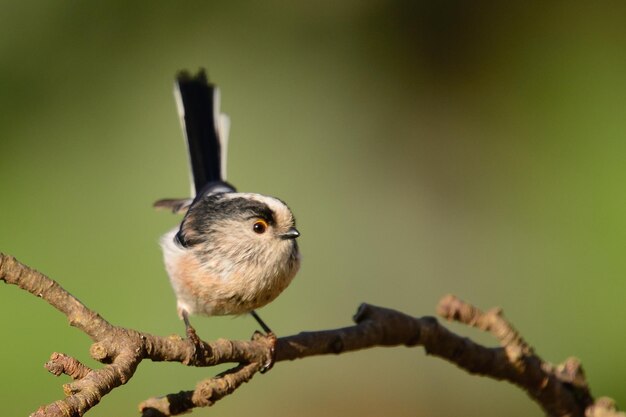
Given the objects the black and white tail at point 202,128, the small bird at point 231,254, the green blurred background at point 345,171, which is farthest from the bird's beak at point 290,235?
the green blurred background at point 345,171

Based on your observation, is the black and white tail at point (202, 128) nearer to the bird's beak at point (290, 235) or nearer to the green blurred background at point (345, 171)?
the bird's beak at point (290, 235)

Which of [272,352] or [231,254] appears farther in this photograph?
[231,254]

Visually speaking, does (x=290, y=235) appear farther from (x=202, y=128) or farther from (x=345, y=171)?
(x=345, y=171)

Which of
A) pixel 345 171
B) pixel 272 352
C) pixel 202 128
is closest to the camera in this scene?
pixel 272 352

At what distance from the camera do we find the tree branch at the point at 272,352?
1379 millimetres

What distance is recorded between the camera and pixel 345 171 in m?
4.36

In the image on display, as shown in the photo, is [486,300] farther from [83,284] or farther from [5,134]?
[5,134]

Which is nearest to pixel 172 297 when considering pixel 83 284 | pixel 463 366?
pixel 83 284

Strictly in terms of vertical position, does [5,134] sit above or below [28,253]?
above

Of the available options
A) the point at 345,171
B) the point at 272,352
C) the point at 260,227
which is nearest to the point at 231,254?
the point at 260,227

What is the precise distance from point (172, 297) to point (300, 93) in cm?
151

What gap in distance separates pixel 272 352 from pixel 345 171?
8.45 feet

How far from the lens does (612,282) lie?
3533 millimetres

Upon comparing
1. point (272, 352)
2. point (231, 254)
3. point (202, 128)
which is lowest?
point (272, 352)
